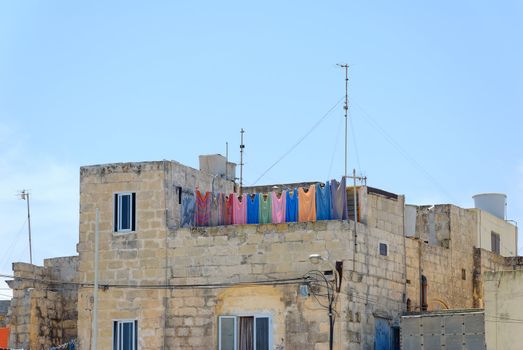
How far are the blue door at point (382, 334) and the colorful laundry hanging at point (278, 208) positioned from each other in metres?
3.83

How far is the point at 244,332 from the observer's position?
35.8m

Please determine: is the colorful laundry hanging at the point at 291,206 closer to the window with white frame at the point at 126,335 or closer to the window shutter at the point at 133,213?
the window shutter at the point at 133,213

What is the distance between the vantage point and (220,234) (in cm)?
3644

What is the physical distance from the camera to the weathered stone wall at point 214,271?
35.1 meters

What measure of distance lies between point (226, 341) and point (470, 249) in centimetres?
1102

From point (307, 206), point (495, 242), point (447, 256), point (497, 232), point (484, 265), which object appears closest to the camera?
point (307, 206)

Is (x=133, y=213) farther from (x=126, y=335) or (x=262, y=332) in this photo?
(x=262, y=332)

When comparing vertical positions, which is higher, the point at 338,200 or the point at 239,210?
the point at 338,200

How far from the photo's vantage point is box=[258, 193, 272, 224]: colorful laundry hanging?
36.9 m

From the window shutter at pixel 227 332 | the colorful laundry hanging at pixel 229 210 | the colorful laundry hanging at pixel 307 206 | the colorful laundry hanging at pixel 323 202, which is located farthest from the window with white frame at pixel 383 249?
the window shutter at pixel 227 332

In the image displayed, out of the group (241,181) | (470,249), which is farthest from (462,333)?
(241,181)

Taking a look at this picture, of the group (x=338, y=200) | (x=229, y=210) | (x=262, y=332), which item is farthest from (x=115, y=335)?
(x=338, y=200)

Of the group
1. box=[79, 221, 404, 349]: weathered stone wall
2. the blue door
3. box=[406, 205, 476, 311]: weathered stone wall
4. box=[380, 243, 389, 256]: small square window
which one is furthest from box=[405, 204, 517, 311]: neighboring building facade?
the blue door

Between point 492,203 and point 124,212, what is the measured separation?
1509 cm
